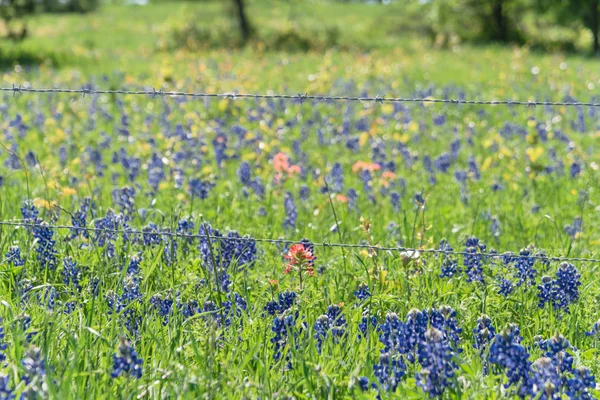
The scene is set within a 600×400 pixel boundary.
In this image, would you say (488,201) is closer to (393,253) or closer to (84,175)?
(393,253)

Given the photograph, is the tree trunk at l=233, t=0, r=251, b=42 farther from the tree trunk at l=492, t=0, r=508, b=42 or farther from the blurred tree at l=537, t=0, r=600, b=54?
the blurred tree at l=537, t=0, r=600, b=54

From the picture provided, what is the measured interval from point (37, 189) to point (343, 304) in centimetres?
318

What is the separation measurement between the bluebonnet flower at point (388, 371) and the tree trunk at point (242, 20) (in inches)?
951

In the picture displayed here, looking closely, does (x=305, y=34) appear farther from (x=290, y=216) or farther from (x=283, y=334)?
(x=283, y=334)

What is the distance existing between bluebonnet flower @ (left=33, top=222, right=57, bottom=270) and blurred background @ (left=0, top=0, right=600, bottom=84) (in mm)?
14660

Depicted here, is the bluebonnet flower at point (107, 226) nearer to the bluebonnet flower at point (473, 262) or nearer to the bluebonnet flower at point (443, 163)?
the bluebonnet flower at point (473, 262)

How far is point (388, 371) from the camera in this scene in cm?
271

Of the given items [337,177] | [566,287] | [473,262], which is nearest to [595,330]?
[566,287]

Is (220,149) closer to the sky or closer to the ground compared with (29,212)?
closer to the ground

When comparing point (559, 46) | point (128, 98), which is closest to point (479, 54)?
point (559, 46)

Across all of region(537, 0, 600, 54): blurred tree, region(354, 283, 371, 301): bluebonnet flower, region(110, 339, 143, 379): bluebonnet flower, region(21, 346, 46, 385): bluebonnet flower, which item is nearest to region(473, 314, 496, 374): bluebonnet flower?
region(354, 283, 371, 301): bluebonnet flower

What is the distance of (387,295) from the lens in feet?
11.2

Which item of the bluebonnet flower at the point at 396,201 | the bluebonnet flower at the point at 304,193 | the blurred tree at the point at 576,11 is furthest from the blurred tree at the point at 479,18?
the bluebonnet flower at the point at 396,201

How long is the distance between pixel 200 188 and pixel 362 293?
78.8 inches
